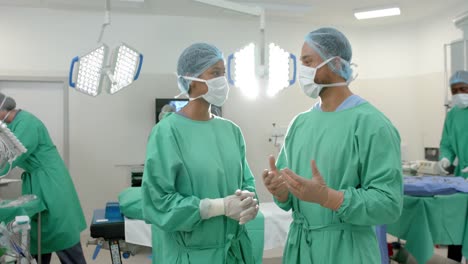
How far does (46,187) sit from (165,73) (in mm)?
2452

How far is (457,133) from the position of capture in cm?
329

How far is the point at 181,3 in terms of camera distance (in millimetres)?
4637

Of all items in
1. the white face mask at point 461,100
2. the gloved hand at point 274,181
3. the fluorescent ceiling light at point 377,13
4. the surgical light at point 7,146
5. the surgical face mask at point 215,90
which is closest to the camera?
the gloved hand at point 274,181

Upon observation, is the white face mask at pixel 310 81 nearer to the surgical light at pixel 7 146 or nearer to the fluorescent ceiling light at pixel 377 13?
the surgical light at pixel 7 146

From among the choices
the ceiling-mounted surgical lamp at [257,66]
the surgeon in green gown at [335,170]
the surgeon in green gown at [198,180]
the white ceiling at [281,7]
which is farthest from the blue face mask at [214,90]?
the white ceiling at [281,7]

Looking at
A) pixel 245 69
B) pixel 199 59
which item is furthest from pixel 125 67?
pixel 199 59

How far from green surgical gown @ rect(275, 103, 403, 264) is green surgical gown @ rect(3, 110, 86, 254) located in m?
1.95

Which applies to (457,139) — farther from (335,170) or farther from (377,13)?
(335,170)

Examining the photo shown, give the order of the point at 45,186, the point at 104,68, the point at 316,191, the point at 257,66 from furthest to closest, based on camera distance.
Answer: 1. the point at 45,186
2. the point at 104,68
3. the point at 257,66
4. the point at 316,191

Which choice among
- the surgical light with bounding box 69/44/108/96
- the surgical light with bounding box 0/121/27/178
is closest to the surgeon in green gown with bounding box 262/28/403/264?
the surgical light with bounding box 0/121/27/178

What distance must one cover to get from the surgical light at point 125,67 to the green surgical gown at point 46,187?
0.81 m

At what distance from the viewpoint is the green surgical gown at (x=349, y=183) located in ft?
4.09

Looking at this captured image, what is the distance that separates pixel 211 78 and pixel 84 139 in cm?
355

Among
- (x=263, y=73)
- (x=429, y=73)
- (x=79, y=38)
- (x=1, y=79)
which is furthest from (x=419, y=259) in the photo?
(x=1, y=79)
